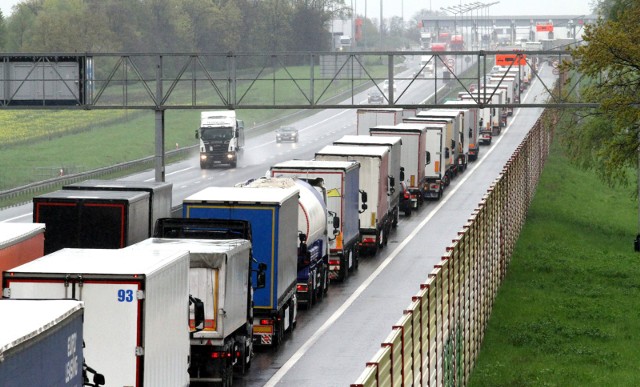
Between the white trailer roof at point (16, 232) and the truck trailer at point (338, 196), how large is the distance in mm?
14704

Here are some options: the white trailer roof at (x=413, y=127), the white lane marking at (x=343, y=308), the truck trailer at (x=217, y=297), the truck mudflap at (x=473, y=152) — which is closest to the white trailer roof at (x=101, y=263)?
the truck trailer at (x=217, y=297)

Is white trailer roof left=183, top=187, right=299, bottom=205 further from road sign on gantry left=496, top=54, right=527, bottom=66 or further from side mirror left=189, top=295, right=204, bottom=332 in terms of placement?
road sign on gantry left=496, top=54, right=527, bottom=66

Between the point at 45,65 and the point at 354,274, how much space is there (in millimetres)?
17343

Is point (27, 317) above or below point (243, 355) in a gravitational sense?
above

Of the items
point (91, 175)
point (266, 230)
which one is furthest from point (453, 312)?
point (91, 175)

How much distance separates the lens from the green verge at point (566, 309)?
86.8 feet

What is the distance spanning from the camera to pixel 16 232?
920 inches

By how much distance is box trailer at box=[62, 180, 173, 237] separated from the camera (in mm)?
29969

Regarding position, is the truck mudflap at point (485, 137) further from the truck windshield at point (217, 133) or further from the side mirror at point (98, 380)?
the side mirror at point (98, 380)

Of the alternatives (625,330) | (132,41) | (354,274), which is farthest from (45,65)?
(132,41)

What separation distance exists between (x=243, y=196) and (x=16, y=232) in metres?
7.31

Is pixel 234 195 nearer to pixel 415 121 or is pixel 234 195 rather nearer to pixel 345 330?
pixel 345 330

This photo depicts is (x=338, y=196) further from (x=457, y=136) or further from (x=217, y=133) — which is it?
(x=217, y=133)

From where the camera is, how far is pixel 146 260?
19.2 meters
